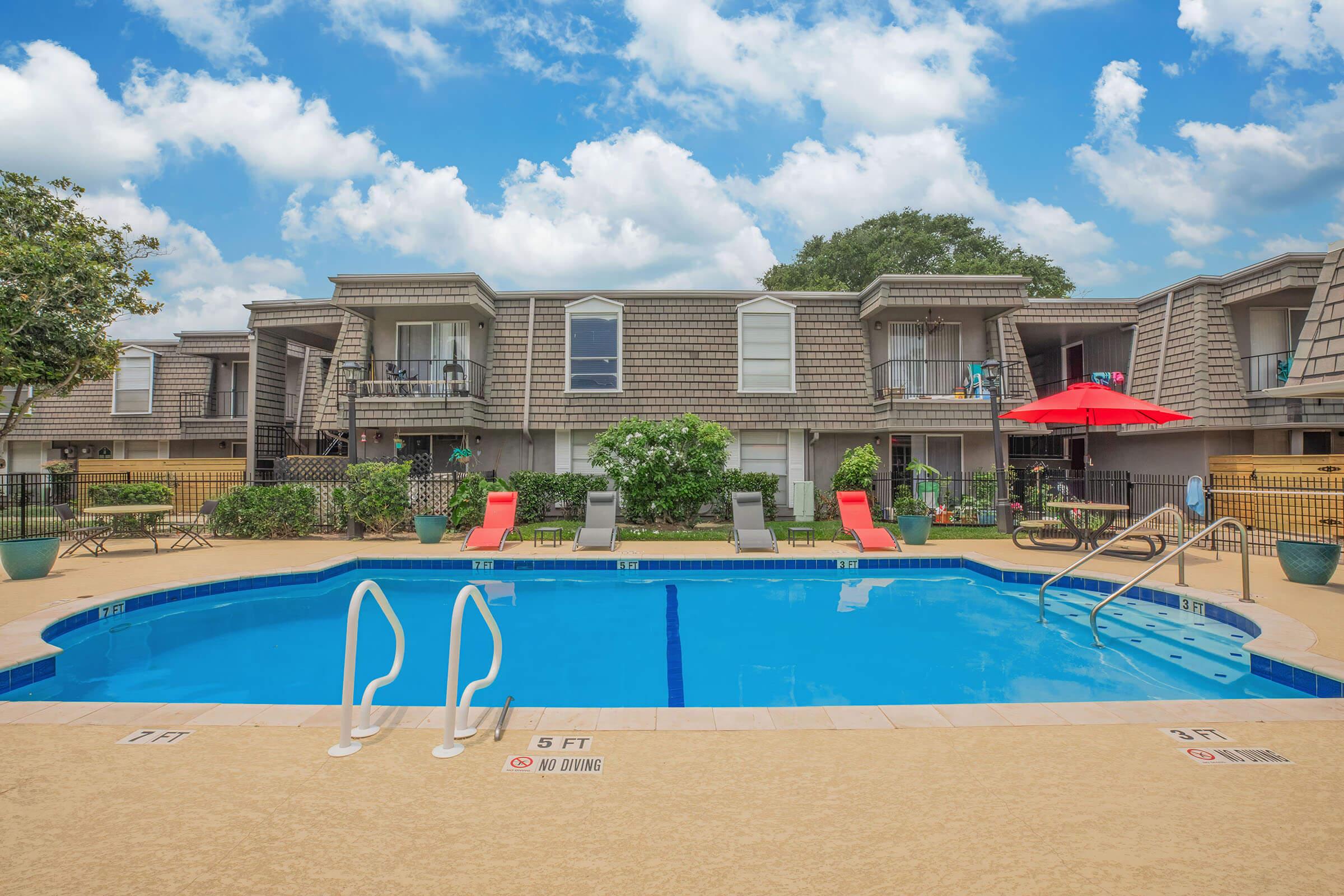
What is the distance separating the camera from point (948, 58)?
47.3ft

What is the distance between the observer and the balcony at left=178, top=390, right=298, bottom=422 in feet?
69.9

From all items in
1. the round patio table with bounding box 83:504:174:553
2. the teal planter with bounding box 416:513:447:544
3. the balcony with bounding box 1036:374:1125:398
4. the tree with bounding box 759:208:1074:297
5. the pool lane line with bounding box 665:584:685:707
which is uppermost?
the tree with bounding box 759:208:1074:297

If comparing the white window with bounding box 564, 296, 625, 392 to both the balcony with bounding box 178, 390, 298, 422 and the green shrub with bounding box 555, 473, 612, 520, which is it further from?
the balcony with bounding box 178, 390, 298, 422

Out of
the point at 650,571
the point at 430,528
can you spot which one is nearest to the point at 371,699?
the point at 650,571

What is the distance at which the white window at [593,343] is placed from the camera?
16.5 meters

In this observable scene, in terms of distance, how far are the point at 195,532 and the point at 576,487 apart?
7.62 metres

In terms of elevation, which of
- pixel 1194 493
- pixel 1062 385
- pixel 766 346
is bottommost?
pixel 1194 493

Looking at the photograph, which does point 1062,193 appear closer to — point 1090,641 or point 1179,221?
point 1179,221

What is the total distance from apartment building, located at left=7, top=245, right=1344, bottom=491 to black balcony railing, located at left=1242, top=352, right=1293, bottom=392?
47 millimetres

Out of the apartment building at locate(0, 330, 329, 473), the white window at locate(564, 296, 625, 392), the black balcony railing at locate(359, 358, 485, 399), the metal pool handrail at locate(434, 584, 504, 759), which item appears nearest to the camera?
the metal pool handrail at locate(434, 584, 504, 759)

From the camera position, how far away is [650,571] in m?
10.3

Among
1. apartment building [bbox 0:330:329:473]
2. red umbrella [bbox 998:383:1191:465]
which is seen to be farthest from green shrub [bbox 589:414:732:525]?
apartment building [bbox 0:330:329:473]

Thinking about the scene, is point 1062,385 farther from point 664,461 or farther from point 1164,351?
point 664,461

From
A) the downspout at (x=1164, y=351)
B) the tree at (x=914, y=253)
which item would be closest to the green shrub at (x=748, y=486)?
the downspout at (x=1164, y=351)
